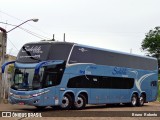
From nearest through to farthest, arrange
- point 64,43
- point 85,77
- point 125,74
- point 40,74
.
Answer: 1. point 40,74
2. point 64,43
3. point 85,77
4. point 125,74

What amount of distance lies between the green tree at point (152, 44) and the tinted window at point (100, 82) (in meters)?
98.8

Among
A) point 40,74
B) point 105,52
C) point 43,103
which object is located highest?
point 105,52

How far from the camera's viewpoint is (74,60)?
24469mm

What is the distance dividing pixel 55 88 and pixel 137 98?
10.7 m

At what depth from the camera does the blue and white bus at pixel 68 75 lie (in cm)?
2266

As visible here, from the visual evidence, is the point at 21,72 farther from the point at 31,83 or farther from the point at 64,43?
the point at 64,43

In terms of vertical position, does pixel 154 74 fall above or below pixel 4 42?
below

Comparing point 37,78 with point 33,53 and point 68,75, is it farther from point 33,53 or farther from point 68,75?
point 68,75

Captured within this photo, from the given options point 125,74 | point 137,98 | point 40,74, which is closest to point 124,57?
point 125,74

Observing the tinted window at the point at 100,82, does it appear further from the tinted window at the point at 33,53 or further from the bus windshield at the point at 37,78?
the tinted window at the point at 33,53

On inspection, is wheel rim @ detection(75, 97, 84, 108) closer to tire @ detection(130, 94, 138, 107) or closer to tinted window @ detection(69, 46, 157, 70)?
tinted window @ detection(69, 46, 157, 70)

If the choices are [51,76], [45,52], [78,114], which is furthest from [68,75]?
[78,114]

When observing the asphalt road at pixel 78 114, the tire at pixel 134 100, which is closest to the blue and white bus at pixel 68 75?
the asphalt road at pixel 78 114

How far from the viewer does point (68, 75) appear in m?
24.0
